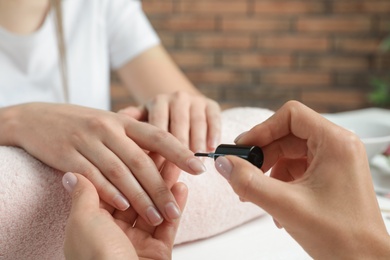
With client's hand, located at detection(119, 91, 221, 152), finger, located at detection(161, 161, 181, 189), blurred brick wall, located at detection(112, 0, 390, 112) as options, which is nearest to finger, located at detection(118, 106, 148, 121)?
client's hand, located at detection(119, 91, 221, 152)

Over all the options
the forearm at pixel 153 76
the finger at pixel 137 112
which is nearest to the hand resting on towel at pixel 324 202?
the finger at pixel 137 112

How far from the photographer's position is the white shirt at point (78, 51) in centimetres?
147

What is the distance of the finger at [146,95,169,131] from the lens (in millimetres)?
912

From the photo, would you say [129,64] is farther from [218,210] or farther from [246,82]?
[246,82]

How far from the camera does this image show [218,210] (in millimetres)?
839

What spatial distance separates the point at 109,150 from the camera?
76 cm

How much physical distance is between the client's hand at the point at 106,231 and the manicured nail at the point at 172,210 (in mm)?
21

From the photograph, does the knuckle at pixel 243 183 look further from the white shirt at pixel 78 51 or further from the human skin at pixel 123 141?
the white shirt at pixel 78 51

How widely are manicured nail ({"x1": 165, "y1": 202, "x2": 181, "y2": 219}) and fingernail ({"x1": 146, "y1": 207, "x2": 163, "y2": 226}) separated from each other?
1 cm

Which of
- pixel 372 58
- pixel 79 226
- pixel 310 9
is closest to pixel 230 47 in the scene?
pixel 310 9

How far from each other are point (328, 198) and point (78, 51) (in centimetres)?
117

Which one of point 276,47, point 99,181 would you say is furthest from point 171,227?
point 276,47

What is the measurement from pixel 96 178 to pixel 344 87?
9.47 ft

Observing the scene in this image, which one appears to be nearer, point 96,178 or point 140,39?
point 96,178
